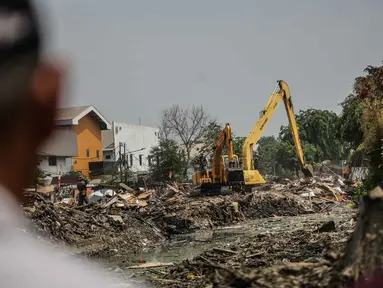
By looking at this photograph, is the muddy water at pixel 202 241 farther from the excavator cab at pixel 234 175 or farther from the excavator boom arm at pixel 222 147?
the excavator boom arm at pixel 222 147

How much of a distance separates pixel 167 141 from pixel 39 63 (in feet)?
149

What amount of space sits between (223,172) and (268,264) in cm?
2034

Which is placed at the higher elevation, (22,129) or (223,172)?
(223,172)

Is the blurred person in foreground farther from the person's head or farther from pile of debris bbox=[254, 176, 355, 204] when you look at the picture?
pile of debris bbox=[254, 176, 355, 204]

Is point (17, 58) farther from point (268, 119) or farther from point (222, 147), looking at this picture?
point (268, 119)

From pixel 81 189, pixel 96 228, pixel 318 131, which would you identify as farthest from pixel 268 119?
pixel 318 131

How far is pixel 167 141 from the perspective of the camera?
152 feet

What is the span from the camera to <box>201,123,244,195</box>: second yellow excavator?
84.8 feet

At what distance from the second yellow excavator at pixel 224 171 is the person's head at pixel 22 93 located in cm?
2509

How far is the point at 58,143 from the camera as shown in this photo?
93 centimetres

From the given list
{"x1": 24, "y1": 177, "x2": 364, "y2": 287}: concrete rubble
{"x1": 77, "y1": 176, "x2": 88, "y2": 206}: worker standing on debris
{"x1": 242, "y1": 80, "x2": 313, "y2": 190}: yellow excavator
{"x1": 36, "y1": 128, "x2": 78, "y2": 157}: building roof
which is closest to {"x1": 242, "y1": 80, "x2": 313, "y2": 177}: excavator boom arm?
{"x1": 242, "y1": 80, "x2": 313, "y2": 190}: yellow excavator

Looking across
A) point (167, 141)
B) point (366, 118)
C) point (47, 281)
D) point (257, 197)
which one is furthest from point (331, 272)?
point (167, 141)

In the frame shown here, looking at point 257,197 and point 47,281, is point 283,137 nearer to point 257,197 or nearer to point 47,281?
point 257,197

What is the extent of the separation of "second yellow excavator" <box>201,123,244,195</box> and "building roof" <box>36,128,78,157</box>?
2485cm
